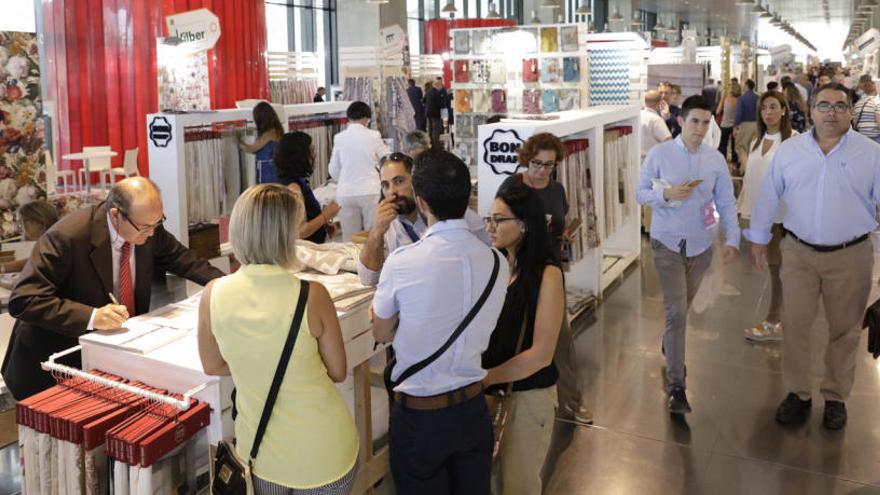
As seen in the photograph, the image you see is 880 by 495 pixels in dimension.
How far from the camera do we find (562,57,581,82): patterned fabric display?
35.0 ft

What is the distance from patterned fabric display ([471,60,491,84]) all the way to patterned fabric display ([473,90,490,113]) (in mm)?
159

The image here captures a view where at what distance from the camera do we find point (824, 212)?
164 inches

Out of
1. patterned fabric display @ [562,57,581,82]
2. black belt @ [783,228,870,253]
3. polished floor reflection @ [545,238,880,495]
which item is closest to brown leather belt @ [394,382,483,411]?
polished floor reflection @ [545,238,880,495]

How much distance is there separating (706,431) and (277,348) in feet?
9.81

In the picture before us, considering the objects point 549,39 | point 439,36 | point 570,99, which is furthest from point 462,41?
point 439,36

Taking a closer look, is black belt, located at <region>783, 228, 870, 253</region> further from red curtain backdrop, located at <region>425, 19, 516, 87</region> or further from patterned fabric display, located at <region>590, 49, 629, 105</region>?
red curtain backdrop, located at <region>425, 19, 516, 87</region>

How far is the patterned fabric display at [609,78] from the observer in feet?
35.7

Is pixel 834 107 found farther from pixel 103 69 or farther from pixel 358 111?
pixel 103 69

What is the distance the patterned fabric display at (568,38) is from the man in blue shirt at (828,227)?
668cm

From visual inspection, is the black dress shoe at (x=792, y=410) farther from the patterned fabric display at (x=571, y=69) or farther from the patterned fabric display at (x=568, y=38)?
the patterned fabric display at (x=568, y=38)

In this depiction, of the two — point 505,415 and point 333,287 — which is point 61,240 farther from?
point 505,415

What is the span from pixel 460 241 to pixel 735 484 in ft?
7.63

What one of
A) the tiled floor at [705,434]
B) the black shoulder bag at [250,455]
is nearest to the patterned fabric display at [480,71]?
the tiled floor at [705,434]

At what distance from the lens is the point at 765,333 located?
6012 mm
